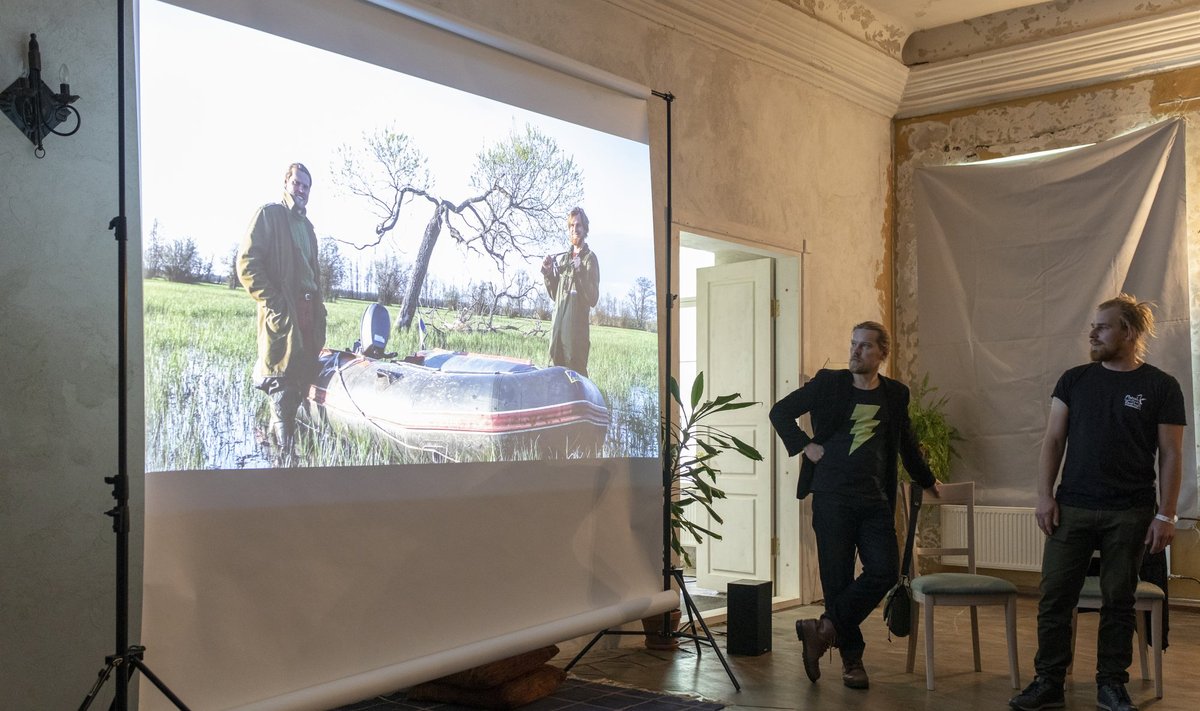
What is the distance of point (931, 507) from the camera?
7293 millimetres

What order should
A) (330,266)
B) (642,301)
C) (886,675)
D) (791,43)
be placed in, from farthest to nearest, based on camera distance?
(791,43) < (886,675) < (642,301) < (330,266)

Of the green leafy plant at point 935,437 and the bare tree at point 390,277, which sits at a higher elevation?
the bare tree at point 390,277

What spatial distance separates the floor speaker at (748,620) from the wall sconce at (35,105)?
3517 millimetres

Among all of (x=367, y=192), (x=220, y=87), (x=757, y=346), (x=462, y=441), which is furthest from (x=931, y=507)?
(x=220, y=87)

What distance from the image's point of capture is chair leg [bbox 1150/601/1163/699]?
13.7ft

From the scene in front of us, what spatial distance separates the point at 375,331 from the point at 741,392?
12.5 feet

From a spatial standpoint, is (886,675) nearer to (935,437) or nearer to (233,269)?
(935,437)

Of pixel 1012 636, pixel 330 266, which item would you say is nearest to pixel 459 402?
pixel 330 266

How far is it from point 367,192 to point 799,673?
288 cm

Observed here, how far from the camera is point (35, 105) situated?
3.10 m

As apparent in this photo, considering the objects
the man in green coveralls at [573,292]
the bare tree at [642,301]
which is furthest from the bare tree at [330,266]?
the bare tree at [642,301]

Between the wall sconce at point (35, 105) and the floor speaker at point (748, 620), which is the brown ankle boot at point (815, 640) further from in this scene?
the wall sconce at point (35, 105)

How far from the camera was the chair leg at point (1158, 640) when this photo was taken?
4180 mm

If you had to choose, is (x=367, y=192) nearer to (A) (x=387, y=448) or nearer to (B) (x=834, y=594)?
(A) (x=387, y=448)
